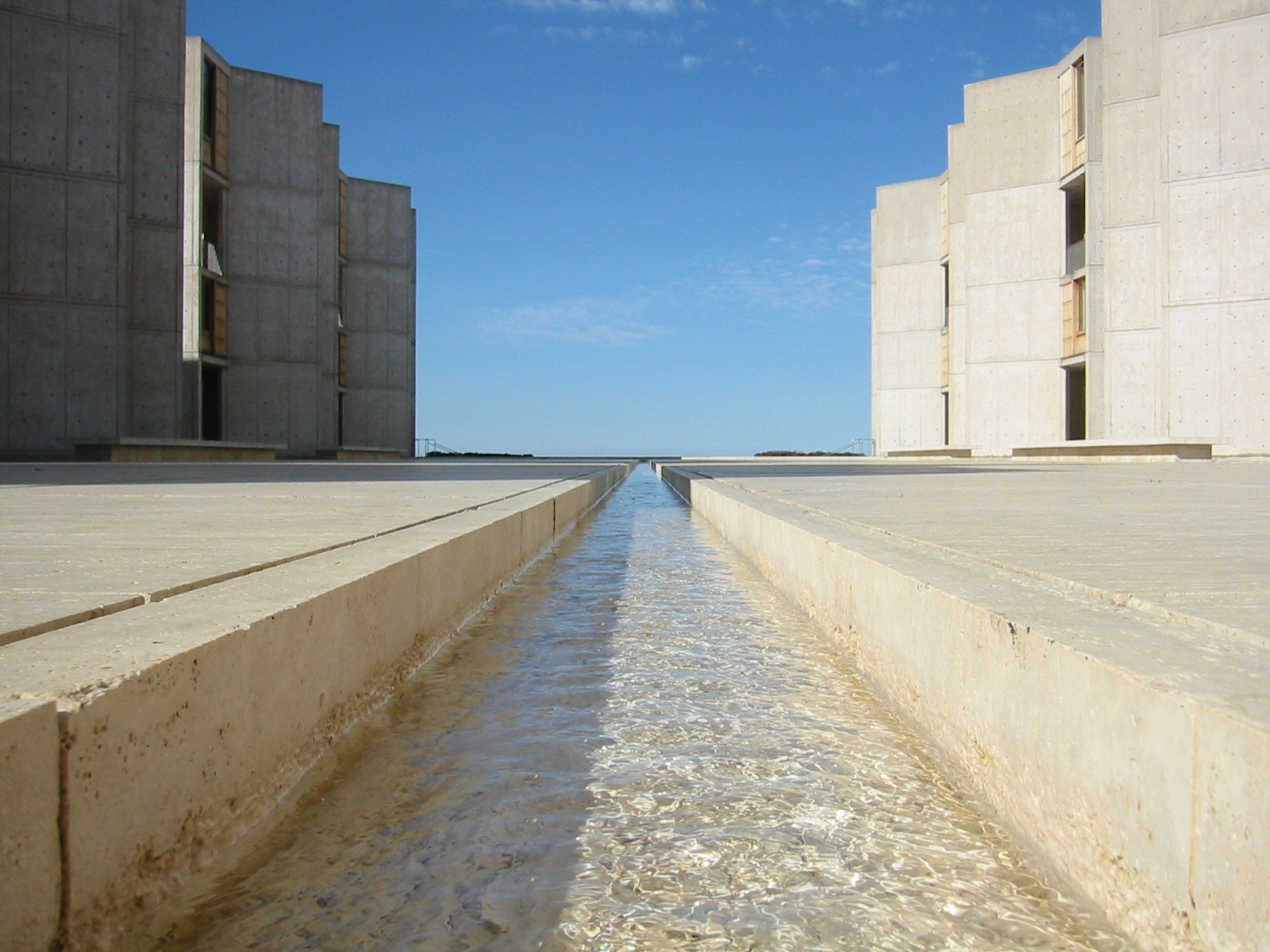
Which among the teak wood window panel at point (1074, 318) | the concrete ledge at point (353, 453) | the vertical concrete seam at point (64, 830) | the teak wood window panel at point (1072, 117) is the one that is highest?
the teak wood window panel at point (1072, 117)

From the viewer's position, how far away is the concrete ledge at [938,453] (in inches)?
1233

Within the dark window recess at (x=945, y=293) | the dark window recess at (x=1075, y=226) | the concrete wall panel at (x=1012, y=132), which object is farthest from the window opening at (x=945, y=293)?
the concrete wall panel at (x=1012, y=132)

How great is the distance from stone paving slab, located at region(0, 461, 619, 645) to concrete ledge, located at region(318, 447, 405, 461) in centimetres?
2422

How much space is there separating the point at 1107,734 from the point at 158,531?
3949 millimetres

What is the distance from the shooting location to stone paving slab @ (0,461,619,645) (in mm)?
2396

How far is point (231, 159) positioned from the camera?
101 feet

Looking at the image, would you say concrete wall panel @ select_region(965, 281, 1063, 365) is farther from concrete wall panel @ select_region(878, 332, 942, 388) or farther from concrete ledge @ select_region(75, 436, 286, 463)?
concrete ledge @ select_region(75, 436, 286, 463)

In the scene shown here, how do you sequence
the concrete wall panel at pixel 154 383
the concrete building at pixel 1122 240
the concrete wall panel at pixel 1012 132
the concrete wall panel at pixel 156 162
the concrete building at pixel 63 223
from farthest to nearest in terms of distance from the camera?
the concrete wall panel at pixel 1012 132
the concrete wall panel at pixel 154 383
the concrete wall panel at pixel 156 162
the concrete building at pixel 1122 240
the concrete building at pixel 63 223

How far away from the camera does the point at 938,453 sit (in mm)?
33062

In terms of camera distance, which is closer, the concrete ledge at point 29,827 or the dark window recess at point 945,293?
the concrete ledge at point 29,827

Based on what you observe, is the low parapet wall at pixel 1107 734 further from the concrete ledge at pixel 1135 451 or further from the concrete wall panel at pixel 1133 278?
the concrete wall panel at pixel 1133 278

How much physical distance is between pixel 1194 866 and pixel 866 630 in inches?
81.5

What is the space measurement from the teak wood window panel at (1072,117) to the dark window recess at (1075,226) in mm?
741

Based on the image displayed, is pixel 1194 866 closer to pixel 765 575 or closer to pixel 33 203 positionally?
pixel 765 575
